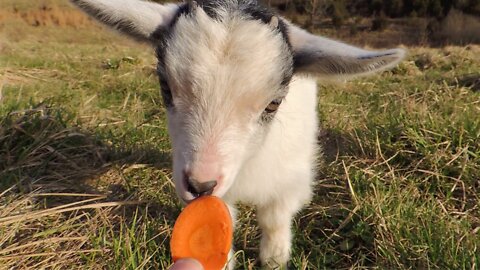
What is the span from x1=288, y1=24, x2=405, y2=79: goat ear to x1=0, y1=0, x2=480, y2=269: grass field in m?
0.88

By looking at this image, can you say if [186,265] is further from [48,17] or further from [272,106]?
[48,17]

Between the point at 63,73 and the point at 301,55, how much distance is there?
5.40m

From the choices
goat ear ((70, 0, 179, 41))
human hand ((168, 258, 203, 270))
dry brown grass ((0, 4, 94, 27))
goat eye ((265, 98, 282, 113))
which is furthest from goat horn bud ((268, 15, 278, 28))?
dry brown grass ((0, 4, 94, 27))

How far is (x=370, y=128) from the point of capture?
12.2 feet

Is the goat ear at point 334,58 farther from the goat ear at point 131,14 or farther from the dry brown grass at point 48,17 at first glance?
the dry brown grass at point 48,17

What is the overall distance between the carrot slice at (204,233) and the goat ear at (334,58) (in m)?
0.78

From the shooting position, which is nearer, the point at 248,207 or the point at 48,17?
the point at 248,207

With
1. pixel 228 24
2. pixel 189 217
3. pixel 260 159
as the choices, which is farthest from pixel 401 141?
pixel 189 217

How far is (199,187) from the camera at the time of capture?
1792 millimetres

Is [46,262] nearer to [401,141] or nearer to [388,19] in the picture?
[401,141]

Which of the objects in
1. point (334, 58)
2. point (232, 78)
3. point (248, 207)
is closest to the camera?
point (232, 78)

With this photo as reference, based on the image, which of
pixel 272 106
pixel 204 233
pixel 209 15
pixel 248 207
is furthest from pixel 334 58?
pixel 248 207

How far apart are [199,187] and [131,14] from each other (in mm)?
933

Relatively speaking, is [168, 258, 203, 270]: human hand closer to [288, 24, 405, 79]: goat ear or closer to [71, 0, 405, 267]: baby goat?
[71, 0, 405, 267]: baby goat
